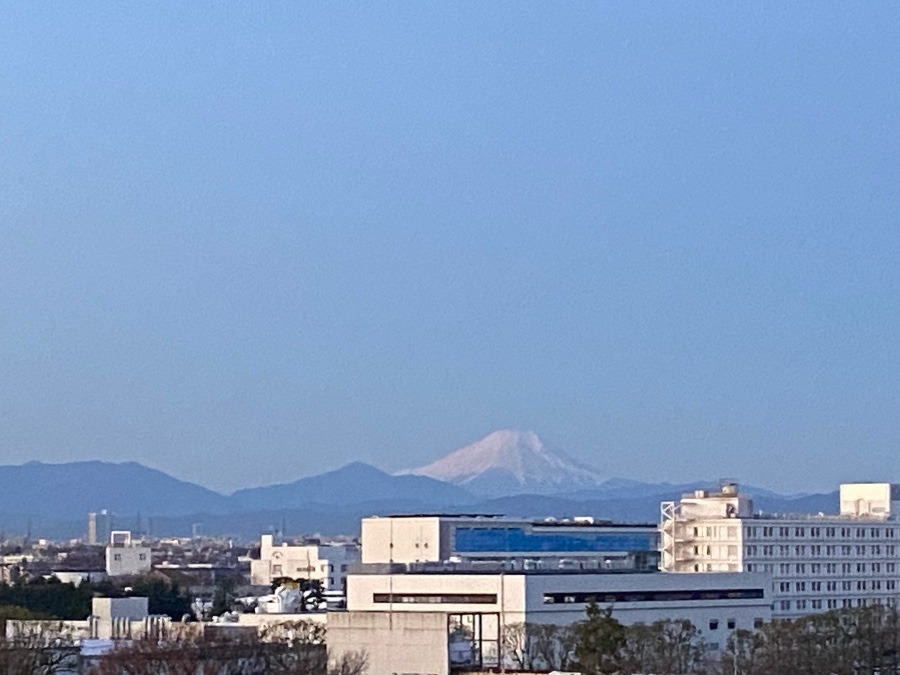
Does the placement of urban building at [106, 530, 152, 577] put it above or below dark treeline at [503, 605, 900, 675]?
above

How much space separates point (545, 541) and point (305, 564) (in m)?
36.9

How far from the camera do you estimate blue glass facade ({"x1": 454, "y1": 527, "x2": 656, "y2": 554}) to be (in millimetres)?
92750

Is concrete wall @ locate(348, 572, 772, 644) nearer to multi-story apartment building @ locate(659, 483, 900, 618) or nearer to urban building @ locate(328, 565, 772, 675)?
urban building @ locate(328, 565, 772, 675)

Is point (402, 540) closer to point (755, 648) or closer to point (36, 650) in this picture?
point (755, 648)

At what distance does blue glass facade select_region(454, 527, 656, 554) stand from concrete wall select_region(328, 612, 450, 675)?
4263 cm

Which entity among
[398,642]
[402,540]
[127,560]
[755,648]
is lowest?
[755,648]

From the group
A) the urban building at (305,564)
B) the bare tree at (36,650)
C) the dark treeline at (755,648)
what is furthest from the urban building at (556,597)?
the urban building at (305,564)

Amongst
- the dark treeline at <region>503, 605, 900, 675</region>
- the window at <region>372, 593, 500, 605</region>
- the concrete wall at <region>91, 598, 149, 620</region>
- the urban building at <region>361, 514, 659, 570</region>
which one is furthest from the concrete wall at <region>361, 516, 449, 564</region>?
the dark treeline at <region>503, 605, 900, 675</region>

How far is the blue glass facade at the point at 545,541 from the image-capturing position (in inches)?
3652

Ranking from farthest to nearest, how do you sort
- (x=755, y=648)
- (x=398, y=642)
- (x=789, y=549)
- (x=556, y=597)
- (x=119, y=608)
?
(x=789, y=549)
(x=119, y=608)
(x=556, y=597)
(x=755, y=648)
(x=398, y=642)

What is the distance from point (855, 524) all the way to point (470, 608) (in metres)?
28.3

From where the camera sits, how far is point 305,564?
129125 mm

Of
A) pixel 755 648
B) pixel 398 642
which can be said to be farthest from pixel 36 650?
pixel 755 648

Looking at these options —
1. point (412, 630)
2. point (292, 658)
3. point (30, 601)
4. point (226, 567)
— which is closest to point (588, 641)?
point (412, 630)
